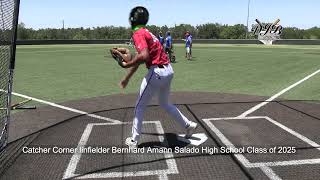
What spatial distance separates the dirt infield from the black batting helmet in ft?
6.69

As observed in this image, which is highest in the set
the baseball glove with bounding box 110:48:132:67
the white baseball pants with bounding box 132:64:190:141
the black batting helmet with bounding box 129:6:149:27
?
the black batting helmet with bounding box 129:6:149:27

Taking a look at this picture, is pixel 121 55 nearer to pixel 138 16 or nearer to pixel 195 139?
pixel 138 16

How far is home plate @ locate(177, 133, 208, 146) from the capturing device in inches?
253

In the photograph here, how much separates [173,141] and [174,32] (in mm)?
77842

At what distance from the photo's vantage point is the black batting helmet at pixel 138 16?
18.8 ft

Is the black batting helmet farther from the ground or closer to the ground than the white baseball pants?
farther from the ground

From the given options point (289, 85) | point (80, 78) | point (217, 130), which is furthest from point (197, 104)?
point (80, 78)

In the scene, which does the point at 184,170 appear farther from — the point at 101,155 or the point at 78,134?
the point at 78,134

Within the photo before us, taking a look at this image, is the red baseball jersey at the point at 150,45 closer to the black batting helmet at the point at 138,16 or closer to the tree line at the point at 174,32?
the black batting helmet at the point at 138,16

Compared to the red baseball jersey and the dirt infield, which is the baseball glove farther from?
the dirt infield

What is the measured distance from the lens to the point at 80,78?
1507 cm

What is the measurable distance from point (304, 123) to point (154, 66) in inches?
145

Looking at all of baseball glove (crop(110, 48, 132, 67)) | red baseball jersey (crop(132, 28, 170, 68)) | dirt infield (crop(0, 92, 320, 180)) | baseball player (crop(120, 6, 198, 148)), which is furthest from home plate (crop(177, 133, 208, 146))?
baseball glove (crop(110, 48, 132, 67))

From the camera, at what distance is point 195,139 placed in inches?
260
